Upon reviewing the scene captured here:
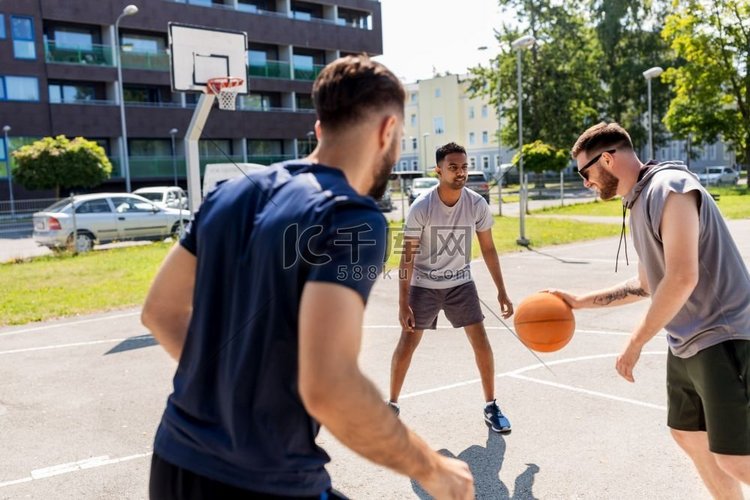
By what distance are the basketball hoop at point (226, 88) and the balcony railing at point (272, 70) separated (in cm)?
3265

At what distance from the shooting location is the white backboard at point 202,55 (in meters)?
13.7

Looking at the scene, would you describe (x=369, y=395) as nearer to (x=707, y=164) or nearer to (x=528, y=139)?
(x=528, y=139)

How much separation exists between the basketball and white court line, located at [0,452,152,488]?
2.86 meters

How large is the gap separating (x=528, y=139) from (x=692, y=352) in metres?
52.8

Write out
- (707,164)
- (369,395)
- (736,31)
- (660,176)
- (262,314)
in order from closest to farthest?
(369,395) → (262,314) → (660,176) → (736,31) → (707,164)

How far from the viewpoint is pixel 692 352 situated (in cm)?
319

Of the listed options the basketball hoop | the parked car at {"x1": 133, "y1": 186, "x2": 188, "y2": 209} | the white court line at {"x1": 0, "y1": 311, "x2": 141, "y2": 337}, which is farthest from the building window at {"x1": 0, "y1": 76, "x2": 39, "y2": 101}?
the white court line at {"x1": 0, "y1": 311, "x2": 141, "y2": 337}

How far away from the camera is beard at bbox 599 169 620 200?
3425 millimetres

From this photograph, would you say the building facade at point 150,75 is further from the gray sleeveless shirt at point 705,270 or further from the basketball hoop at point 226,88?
the gray sleeveless shirt at point 705,270

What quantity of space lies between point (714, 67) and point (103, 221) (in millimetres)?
37788

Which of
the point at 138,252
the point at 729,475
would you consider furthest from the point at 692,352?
the point at 138,252

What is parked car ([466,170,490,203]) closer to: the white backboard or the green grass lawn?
the green grass lawn

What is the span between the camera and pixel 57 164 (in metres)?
32.4

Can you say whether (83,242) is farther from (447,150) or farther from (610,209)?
(610,209)
